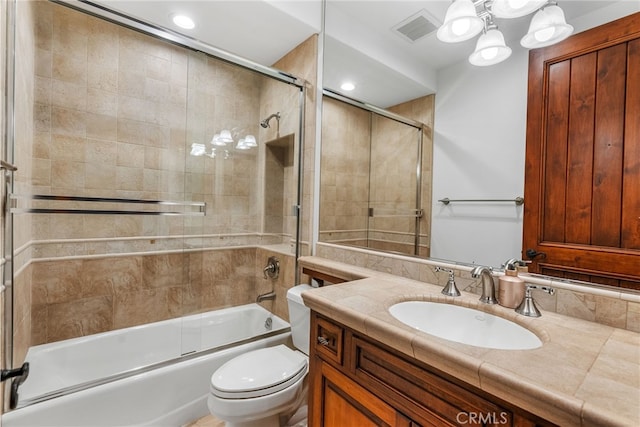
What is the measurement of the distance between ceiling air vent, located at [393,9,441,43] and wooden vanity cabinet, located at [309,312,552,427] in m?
1.36

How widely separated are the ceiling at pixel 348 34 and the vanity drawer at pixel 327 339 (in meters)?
1.12

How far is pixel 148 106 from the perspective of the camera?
2.11m

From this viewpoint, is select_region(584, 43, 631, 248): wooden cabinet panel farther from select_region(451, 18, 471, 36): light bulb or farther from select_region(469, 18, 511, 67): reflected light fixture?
select_region(451, 18, 471, 36): light bulb

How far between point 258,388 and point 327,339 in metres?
0.53

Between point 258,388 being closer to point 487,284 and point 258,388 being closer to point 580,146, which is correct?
point 487,284

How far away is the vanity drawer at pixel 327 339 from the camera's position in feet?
3.07

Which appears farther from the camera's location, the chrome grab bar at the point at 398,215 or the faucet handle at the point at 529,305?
the chrome grab bar at the point at 398,215

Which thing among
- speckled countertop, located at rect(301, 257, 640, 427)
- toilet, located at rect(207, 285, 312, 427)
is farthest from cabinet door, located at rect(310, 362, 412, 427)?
toilet, located at rect(207, 285, 312, 427)

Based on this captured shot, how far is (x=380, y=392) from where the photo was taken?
0.81 meters

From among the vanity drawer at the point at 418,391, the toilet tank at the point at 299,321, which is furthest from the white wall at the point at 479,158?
the toilet tank at the point at 299,321

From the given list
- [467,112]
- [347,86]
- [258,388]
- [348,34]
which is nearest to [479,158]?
[467,112]

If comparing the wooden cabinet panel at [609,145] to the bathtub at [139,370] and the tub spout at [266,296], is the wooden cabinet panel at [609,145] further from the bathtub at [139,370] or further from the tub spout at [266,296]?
the tub spout at [266,296]

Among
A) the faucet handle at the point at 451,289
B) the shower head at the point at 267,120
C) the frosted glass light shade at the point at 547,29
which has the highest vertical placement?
the shower head at the point at 267,120

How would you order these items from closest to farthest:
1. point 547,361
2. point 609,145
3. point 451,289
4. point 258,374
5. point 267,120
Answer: point 547,361
point 609,145
point 451,289
point 258,374
point 267,120
